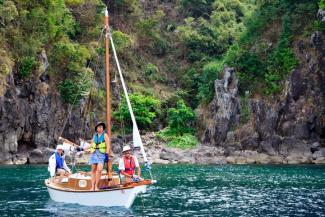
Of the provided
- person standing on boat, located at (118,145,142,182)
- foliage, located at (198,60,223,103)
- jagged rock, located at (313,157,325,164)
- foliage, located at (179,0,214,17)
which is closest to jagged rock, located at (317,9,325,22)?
foliage, located at (198,60,223,103)

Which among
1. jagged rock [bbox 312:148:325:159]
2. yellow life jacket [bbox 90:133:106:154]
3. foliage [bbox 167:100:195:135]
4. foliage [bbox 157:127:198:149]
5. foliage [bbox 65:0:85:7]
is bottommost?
jagged rock [bbox 312:148:325:159]

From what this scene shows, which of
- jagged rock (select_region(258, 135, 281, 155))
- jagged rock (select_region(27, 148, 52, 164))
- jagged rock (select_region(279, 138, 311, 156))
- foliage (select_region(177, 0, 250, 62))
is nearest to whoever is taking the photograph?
jagged rock (select_region(27, 148, 52, 164))

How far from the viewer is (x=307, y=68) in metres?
65.2

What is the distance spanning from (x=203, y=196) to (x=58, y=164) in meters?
8.78

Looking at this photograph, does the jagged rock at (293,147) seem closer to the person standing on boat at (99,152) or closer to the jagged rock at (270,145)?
the jagged rock at (270,145)

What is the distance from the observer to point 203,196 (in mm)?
30688

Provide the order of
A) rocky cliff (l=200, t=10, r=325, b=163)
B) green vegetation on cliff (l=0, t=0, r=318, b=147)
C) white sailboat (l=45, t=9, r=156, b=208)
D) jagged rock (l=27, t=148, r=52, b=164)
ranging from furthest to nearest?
green vegetation on cliff (l=0, t=0, r=318, b=147) < rocky cliff (l=200, t=10, r=325, b=163) < jagged rock (l=27, t=148, r=52, b=164) < white sailboat (l=45, t=9, r=156, b=208)

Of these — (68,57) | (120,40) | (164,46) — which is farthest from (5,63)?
(164,46)

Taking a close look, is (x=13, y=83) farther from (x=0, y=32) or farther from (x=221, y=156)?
(x=221, y=156)

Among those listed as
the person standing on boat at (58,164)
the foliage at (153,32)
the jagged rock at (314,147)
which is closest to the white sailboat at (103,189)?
the person standing on boat at (58,164)

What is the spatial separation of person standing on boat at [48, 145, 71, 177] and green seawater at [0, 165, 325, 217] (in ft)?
5.47

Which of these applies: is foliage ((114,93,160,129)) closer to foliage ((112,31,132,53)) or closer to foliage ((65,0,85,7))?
foliage ((112,31,132,53))

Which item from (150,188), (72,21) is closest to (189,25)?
(72,21)

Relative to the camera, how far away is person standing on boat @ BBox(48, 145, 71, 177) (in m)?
28.8
